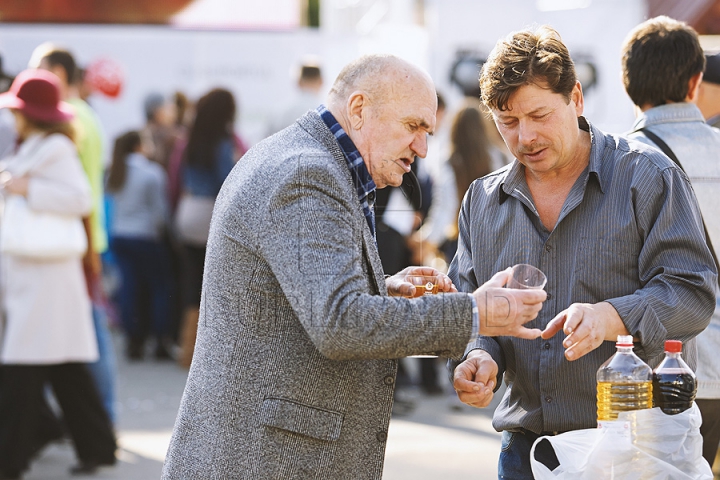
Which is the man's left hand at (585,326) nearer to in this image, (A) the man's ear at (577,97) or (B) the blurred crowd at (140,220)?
(A) the man's ear at (577,97)

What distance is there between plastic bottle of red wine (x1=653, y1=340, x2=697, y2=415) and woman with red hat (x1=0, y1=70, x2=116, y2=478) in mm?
3757

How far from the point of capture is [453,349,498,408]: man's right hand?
2.70m

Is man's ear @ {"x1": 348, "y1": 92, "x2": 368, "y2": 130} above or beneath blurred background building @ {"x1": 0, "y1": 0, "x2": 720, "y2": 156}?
beneath

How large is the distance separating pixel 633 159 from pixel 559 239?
0.95ft

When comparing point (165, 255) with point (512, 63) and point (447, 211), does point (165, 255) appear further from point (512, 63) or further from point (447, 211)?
point (512, 63)

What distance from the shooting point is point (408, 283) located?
2.74 meters

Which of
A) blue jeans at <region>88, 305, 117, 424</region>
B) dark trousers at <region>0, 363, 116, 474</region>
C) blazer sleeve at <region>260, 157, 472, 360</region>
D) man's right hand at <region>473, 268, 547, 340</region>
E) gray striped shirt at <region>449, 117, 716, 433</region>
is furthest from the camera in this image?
blue jeans at <region>88, 305, 117, 424</region>

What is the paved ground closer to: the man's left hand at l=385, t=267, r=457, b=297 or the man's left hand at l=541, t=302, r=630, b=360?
the man's left hand at l=385, t=267, r=457, b=297

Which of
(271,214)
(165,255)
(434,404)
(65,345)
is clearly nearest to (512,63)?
(271,214)

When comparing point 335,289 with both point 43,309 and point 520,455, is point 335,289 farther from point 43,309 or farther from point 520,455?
point 43,309

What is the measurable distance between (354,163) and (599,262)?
0.72 meters

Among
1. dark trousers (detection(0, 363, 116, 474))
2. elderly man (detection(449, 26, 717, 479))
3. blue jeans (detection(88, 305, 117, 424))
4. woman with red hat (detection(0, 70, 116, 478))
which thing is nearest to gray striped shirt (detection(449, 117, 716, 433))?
elderly man (detection(449, 26, 717, 479))

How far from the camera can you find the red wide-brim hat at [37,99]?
5.49m

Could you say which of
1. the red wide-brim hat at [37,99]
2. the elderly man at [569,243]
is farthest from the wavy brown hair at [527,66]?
the red wide-brim hat at [37,99]
